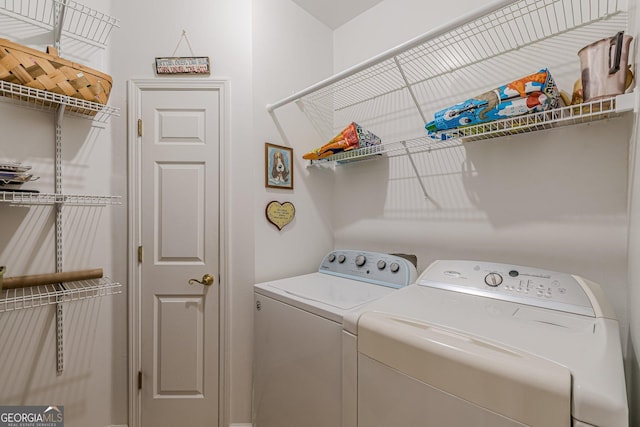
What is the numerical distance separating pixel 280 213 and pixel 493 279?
1.24m

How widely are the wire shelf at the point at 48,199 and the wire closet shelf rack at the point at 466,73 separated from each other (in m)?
1.14

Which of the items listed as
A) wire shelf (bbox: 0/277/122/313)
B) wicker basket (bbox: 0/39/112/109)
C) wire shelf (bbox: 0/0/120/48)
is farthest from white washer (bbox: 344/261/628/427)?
wire shelf (bbox: 0/0/120/48)

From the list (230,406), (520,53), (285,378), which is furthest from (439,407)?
(520,53)

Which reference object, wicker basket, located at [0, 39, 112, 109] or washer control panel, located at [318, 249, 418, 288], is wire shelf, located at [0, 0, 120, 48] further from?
washer control panel, located at [318, 249, 418, 288]

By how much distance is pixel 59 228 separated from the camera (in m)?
1.49

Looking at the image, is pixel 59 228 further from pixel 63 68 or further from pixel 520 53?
pixel 520 53

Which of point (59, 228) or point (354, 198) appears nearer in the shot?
point (59, 228)

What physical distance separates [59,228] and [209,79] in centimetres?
118

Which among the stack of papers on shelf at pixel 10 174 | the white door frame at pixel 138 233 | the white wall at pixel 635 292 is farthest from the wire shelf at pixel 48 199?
the white wall at pixel 635 292

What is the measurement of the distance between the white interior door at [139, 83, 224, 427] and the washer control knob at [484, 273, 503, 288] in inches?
57.7

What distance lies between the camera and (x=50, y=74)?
126cm

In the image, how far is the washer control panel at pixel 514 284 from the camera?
1014mm

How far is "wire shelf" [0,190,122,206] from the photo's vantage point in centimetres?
123

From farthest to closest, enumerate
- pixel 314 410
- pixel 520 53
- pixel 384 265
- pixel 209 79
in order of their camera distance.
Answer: pixel 209 79 < pixel 384 265 < pixel 520 53 < pixel 314 410
